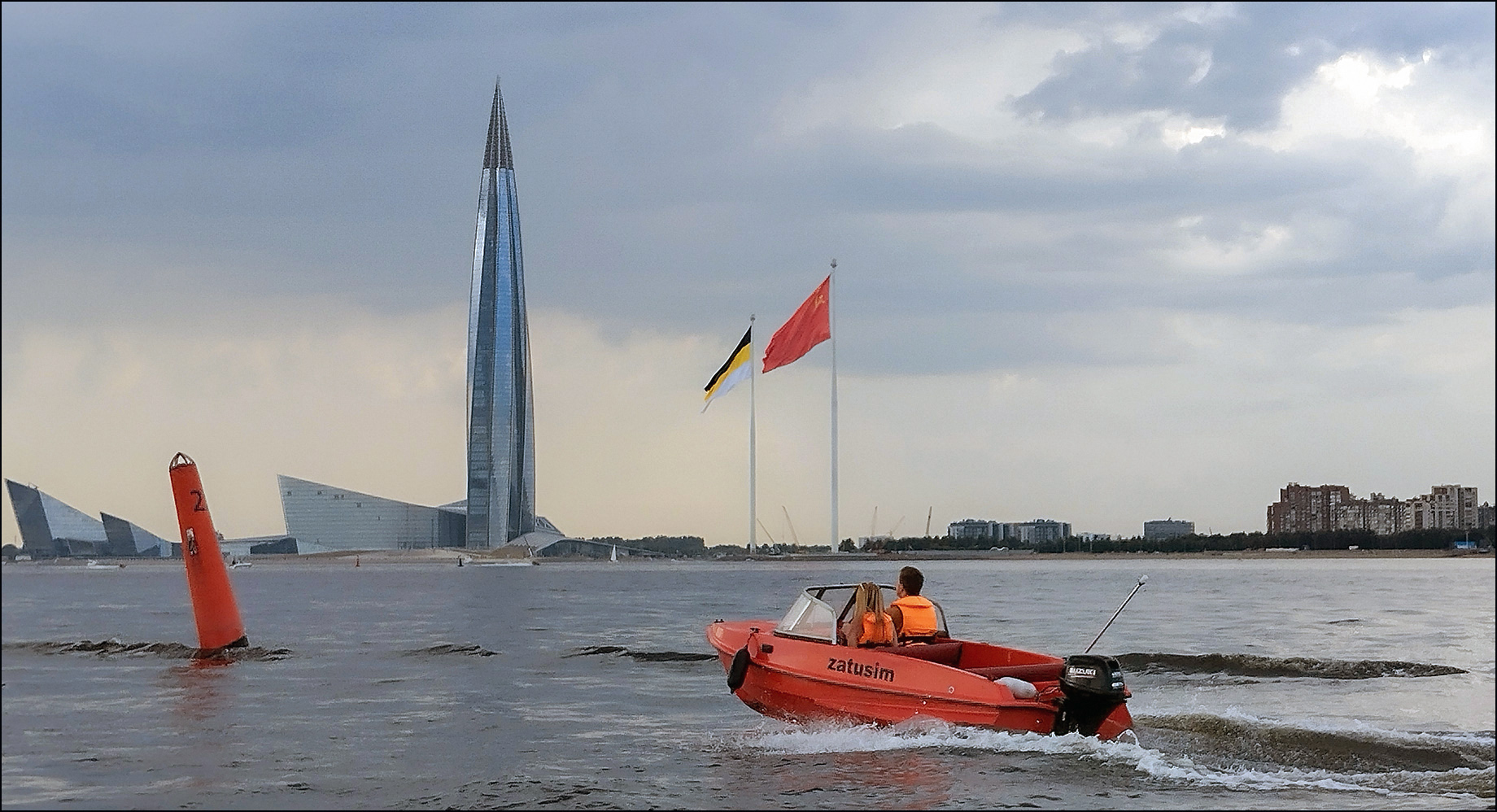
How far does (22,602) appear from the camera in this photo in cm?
877

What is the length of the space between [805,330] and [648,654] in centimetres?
1230

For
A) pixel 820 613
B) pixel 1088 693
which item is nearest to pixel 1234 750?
pixel 1088 693

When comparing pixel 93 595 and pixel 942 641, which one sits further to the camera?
pixel 93 595

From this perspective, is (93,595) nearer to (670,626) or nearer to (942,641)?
(670,626)

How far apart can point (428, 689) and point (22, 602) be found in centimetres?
1333

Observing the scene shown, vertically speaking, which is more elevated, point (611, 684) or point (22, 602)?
point (22, 602)

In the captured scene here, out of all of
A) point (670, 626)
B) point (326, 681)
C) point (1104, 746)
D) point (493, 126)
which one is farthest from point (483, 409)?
point (1104, 746)

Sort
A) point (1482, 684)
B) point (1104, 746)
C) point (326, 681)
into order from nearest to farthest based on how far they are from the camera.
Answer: point (1104, 746) → point (1482, 684) → point (326, 681)

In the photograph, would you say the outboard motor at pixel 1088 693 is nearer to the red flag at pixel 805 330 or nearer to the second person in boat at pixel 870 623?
the second person in boat at pixel 870 623

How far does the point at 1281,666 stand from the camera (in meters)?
25.0

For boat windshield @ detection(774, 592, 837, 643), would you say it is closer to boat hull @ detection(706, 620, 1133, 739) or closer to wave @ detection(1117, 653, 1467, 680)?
boat hull @ detection(706, 620, 1133, 739)

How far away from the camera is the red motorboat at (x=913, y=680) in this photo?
44.3 feet

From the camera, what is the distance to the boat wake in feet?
40.9

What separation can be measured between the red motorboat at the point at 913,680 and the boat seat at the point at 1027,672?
0.04 ft
